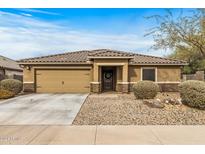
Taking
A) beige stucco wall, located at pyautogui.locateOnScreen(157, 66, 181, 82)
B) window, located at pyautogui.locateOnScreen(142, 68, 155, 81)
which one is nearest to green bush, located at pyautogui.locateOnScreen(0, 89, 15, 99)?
window, located at pyautogui.locateOnScreen(142, 68, 155, 81)

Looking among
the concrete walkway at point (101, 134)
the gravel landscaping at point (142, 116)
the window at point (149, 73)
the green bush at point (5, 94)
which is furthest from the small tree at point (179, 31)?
the concrete walkway at point (101, 134)

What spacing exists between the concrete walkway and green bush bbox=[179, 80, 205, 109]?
345 cm

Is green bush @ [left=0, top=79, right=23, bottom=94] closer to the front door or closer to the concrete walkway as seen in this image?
the front door

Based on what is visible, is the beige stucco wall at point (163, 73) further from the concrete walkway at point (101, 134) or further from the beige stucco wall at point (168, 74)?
the concrete walkway at point (101, 134)

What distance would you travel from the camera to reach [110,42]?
30.9m

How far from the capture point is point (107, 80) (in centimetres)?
2305

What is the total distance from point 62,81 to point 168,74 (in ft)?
31.6

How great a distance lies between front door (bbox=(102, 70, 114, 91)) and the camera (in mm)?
22859

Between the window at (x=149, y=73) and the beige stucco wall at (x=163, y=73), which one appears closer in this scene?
the beige stucco wall at (x=163, y=73)

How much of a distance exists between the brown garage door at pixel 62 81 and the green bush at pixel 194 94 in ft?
35.3

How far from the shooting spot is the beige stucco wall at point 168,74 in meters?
22.0

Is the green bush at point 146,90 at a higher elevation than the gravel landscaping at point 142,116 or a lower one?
higher
